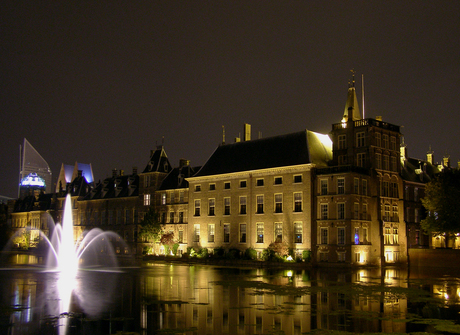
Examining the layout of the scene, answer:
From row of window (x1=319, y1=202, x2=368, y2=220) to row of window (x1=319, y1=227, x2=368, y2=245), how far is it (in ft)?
4.20

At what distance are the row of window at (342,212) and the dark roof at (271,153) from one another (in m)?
5.98

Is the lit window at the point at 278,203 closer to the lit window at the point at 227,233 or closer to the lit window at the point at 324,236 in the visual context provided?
the lit window at the point at 324,236

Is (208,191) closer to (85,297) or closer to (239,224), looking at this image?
(239,224)

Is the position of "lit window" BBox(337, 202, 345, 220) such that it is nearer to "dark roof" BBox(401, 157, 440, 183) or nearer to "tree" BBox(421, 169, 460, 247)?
"tree" BBox(421, 169, 460, 247)

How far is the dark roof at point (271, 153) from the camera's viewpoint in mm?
65000

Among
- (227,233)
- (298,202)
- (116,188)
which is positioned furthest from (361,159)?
(116,188)

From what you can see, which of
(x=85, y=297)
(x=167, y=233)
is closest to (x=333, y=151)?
(x=167, y=233)

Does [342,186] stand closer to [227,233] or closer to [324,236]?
[324,236]

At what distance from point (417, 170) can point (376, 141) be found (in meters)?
13.6

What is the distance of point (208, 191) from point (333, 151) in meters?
19.0

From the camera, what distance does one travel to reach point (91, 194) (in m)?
101

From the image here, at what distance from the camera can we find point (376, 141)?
6419 centimetres

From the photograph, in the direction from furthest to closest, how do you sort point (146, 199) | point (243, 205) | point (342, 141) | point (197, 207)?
point (146, 199), point (197, 207), point (243, 205), point (342, 141)

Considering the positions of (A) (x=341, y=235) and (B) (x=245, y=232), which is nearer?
(A) (x=341, y=235)
